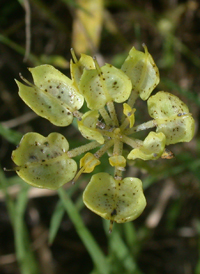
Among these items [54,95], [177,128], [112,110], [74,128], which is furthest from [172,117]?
[74,128]

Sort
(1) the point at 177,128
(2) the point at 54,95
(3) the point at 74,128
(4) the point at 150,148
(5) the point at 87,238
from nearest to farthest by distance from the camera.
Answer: (4) the point at 150,148 → (1) the point at 177,128 → (2) the point at 54,95 → (5) the point at 87,238 → (3) the point at 74,128

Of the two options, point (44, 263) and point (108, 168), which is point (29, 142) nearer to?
point (108, 168)

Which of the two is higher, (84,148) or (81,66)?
(81,66)

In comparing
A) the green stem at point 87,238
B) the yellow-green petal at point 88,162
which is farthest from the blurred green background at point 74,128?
the yellow-green petal at point 88,162

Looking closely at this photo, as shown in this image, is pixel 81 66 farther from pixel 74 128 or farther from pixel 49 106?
pixel 74 128

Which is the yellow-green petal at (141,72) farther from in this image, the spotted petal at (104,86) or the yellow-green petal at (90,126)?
the yellow-green petal at (90,126)

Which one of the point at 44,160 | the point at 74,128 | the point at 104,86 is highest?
the point at 104,86

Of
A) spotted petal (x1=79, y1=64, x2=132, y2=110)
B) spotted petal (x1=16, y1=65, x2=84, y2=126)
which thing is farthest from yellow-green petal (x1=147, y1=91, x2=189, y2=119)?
spotted petal (x1=16, y1=65, x2=84, y2=126)
